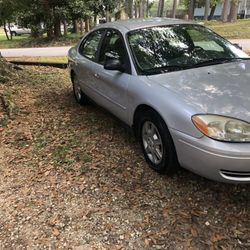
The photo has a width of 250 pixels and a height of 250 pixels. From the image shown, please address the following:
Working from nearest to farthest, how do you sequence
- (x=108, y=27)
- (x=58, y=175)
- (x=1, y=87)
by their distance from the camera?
(x=58, y=175)
(x=108, y=27)
(x=1, y=87)

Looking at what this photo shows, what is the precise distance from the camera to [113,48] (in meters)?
4.73

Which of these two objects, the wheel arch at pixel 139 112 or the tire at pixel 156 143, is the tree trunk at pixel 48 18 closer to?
the wheel arch at pixel 139 112

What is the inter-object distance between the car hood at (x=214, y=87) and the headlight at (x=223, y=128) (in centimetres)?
6

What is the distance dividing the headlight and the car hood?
59 mm

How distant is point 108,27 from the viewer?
5051 mm

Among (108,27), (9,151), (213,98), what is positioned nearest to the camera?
(213,98)

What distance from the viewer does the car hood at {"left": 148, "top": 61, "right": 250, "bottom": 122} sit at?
10.1 ft

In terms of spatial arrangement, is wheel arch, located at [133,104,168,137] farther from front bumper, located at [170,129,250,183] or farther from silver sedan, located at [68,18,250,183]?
front bumper, located at [170,129,250,183]

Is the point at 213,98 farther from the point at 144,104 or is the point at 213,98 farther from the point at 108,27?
the point at 108,27

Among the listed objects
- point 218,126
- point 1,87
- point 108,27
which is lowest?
point 1,87

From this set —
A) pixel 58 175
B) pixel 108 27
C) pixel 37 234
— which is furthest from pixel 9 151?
pixel 108 27

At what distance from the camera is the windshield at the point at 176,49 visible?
13.4 ft

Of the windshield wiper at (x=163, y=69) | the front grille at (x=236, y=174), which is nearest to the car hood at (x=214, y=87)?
the windshield wiper at (x=163, y=69)

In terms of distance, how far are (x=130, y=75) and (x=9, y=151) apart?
6.29ft
